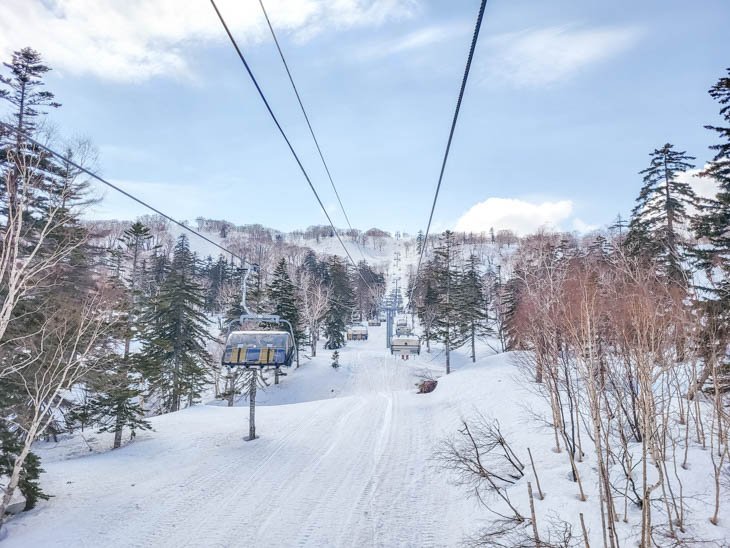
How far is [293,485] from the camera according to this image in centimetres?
1303

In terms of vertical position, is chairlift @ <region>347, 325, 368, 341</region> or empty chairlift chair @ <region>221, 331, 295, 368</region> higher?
empty chairlift chair @ <region>221, 331, 295, 368</region>

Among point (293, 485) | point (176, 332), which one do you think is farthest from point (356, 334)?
point (293, 485)

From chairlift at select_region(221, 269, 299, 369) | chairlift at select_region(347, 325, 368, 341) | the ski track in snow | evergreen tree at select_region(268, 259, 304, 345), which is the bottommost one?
the ski track in snow

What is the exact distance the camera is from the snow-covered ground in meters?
9.90

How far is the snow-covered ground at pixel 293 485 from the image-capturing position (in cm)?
990

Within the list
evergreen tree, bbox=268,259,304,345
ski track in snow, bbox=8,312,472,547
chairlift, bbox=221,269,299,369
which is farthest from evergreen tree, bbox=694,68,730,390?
evergreen tree, bbox=268,259,304,345

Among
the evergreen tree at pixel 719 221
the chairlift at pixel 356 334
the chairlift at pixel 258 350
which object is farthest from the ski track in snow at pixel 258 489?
the chairlift at pixel 356 334

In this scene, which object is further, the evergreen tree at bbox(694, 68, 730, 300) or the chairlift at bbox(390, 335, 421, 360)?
the chairlift at bbox(390, 335, 421, 360)

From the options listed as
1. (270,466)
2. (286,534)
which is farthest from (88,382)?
(286,534)

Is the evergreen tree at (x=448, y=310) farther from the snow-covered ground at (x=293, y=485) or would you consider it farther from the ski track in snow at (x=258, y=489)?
the ski track in snow at (x=258, y=489)

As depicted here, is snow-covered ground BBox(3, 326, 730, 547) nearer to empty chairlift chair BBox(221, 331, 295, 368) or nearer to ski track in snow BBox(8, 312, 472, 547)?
ski track in snow BBox(8, 312, 472, 547)

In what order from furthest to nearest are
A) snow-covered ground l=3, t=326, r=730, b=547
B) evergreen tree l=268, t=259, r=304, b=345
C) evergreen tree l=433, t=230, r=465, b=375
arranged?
evergreen tree l=268, t=259, r=304, b=345 < evergreen tree l=433, t=230, r=465, b=375 < snow-covered ground l=3, t=326, r=730, b=547

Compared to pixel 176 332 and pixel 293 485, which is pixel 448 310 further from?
pixel 293 485

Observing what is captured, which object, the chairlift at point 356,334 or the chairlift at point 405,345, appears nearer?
the chairlift at point 405,345
